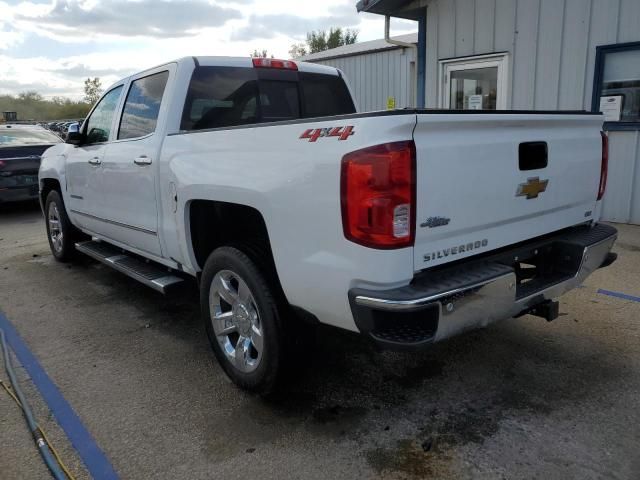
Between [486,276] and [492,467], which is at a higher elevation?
[486,276]

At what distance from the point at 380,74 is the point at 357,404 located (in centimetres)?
1177

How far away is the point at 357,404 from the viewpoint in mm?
3082

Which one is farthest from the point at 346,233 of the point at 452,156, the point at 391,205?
the point at 452,156

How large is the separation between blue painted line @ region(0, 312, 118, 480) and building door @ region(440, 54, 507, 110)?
643cm

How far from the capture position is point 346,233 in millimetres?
2348

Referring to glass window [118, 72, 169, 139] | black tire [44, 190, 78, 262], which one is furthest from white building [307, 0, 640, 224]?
black tire [44, 190, 78, 262]

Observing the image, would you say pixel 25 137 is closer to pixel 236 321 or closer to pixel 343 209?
pixel 236 321

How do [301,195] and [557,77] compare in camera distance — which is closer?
[301,195]

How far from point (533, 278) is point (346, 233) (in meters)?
1.45

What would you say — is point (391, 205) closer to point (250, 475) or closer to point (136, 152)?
point (250, 475)

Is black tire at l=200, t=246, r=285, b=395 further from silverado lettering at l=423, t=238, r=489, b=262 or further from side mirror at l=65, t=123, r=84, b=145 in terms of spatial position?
side mirror at l=65, t=123, r=84, b=145

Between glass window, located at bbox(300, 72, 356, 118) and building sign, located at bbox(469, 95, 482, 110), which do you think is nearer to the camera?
glass window, located at bbox(300, 72, 356, 118)

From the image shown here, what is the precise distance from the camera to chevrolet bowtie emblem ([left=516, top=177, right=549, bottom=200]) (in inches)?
111

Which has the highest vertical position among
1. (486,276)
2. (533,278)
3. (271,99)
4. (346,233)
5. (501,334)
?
(271,99)
